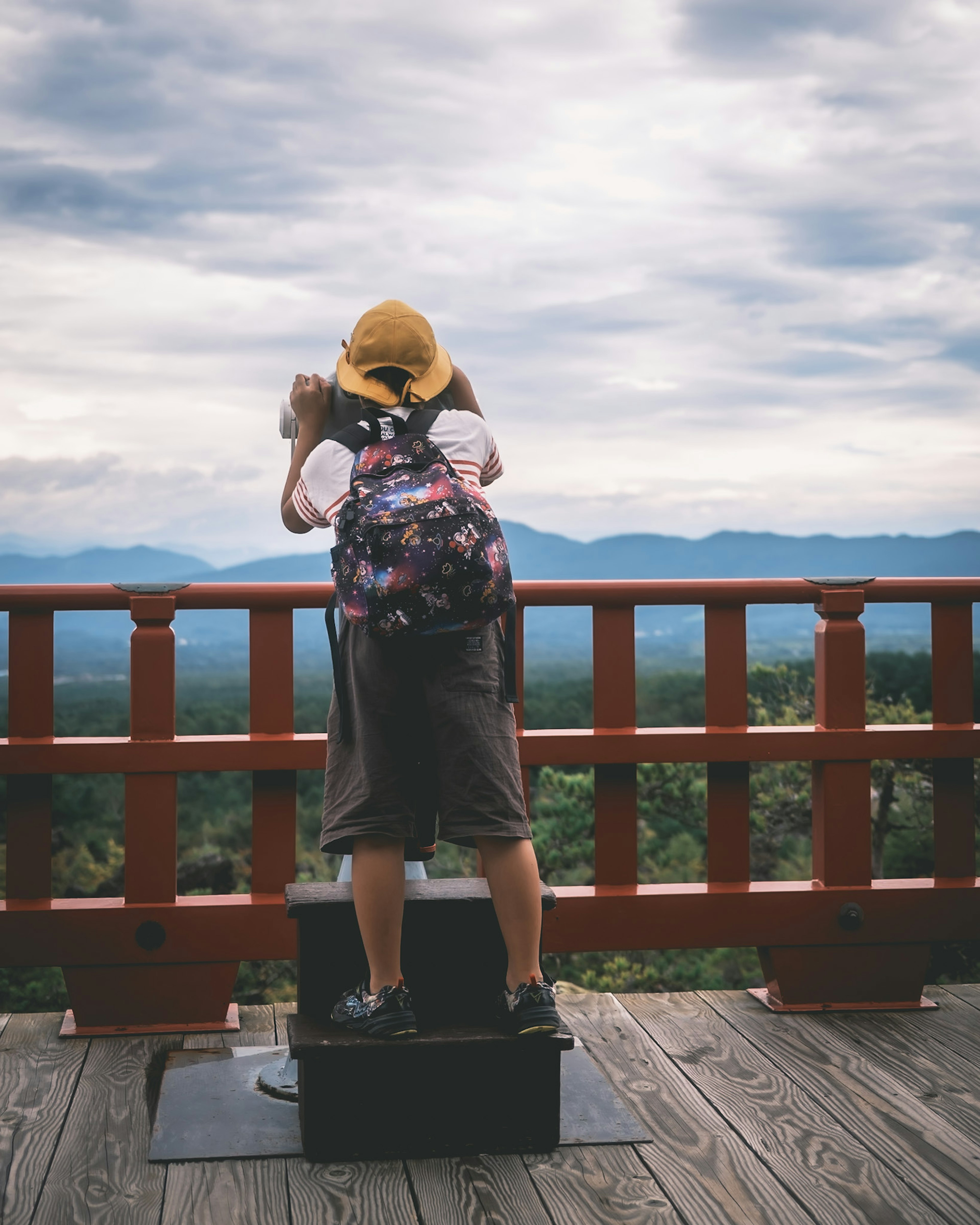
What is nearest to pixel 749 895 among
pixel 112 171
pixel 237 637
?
pixel 112 171

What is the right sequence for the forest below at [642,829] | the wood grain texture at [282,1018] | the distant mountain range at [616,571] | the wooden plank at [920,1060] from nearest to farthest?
the wooden plank at [920,1060] → the wood grain texture at [282,1018] → the forest below at [642,829] → the distant mountain range at [616,571]

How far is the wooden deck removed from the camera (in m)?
1.84

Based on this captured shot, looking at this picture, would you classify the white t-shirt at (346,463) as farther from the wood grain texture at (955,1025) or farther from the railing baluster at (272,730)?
the wood grain texture at (955,1025)

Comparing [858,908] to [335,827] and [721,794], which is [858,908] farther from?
[335,827]

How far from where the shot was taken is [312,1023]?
2.12 m

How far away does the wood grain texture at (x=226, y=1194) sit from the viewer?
1.82m

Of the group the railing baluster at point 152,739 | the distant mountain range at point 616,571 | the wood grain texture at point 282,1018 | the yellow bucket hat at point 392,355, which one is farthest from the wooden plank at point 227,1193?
the distant mountain range at point 616,571

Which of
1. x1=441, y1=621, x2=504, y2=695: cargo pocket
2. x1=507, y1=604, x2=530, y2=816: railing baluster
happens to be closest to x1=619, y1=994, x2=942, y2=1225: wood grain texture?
x1=507, y1=604, x2=530, y2=816: railing baluster

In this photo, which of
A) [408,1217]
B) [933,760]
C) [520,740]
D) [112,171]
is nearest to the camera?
[408,1217]

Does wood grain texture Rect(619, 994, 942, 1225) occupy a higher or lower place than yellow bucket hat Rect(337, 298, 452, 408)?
lower

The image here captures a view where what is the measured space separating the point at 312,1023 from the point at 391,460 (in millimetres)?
1100

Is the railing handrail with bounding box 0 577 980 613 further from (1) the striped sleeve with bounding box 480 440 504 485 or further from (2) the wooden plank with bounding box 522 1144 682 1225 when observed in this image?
(2) the wooden plank with bounding box 522 1144 682 1225

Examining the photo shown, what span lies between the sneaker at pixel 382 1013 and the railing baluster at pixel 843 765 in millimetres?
1385

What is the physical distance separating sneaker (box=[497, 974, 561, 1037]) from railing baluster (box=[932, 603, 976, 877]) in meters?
1.49
